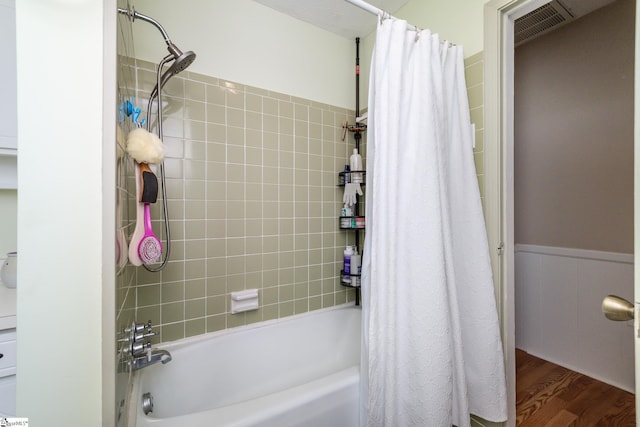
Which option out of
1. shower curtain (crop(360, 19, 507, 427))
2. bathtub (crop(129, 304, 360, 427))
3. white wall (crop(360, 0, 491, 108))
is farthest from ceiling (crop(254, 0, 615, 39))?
bathtub (crop(129, 304, 360, 427))

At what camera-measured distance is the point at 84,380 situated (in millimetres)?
533

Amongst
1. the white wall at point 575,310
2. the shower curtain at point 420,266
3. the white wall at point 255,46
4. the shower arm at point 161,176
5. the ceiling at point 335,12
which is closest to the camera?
the shower curtain at point 420,266

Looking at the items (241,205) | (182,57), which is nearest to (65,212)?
(182,57)

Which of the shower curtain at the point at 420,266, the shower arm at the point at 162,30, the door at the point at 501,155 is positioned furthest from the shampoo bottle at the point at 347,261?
the shower arm at the point at 162,30

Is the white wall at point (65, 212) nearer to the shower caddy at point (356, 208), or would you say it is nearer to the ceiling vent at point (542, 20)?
the shower caddy at point (356, 208)

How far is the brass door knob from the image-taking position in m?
0.49

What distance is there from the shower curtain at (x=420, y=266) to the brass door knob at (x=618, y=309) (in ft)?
1.49

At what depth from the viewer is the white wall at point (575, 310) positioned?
162 cm

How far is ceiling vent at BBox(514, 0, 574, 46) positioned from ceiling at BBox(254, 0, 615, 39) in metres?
0.04

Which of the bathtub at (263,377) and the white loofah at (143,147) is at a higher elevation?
the white loofah at (143,147)

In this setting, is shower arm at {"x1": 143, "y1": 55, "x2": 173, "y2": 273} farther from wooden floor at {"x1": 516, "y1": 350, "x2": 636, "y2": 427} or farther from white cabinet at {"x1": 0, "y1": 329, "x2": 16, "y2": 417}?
wooden floor at {"x1": 516, "y1": 350, "x2": 636, "y2": 427}

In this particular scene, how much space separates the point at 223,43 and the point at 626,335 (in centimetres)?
294

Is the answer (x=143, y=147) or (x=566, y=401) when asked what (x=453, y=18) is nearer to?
(x=143, y=147)

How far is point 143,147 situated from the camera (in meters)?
0.79
